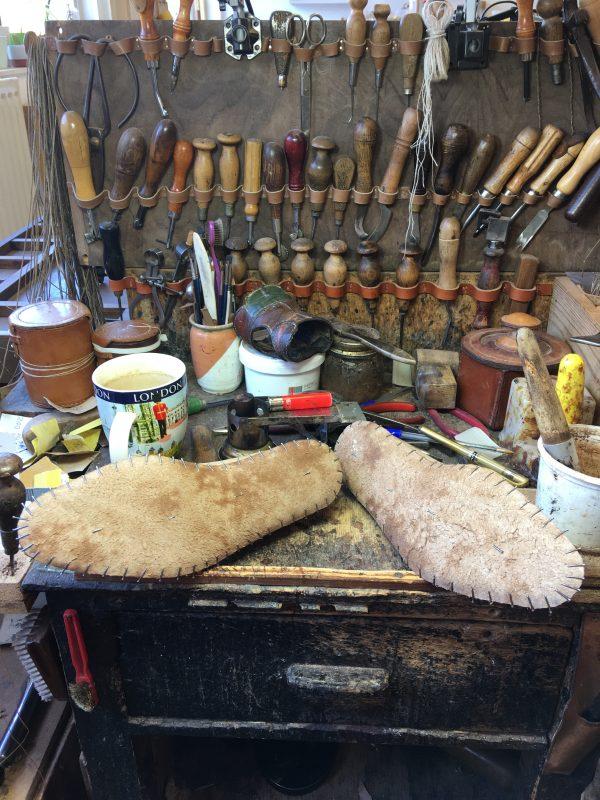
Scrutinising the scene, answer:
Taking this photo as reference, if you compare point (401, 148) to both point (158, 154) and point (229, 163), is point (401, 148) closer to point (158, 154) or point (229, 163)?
point (229, 163)

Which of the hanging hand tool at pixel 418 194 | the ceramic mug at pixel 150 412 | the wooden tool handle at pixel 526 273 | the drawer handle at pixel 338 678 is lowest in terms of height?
the drawer handle at pixel 338 678

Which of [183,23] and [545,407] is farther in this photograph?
[183,23]

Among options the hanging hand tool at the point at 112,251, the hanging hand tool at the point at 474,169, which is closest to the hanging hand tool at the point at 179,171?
the hanging hand tool at the point at 112,251

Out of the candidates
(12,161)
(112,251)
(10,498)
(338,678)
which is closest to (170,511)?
(10,498)

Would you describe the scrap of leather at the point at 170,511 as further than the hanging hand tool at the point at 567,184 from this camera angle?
No

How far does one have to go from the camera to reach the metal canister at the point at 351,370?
1.16 metres

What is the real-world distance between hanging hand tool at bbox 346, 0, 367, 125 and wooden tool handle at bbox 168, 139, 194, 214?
33cm

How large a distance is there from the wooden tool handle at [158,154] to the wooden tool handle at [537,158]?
0.65m

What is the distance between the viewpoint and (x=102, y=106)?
48.5 inches

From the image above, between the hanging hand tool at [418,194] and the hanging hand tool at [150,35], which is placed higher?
the hanging hand tool at [150,35]

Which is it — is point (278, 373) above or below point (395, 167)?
below

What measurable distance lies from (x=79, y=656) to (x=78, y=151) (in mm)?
919

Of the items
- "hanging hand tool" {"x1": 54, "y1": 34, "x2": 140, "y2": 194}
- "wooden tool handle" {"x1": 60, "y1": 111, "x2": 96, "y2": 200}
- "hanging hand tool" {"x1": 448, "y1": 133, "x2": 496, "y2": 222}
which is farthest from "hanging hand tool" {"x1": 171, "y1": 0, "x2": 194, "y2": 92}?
"hanging hand tool" {"x1": 448, "y1": 133, "x2": 496, "y2": 222}

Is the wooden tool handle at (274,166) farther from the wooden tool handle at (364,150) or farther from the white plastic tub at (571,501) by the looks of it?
the white plastic tub at (571,501)
